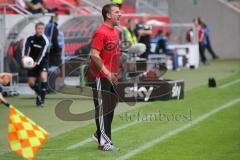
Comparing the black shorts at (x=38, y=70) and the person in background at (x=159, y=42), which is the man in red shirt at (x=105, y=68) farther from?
the person in background at (x=159, y=42)

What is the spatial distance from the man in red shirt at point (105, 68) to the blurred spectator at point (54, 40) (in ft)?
35.2

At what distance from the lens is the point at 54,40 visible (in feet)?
73.1

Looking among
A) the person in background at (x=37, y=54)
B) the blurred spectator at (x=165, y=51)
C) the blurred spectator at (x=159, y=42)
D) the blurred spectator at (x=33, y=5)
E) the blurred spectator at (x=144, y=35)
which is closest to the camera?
the person in background at (x=37, y=54)

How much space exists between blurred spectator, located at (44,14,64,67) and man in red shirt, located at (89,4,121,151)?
10.7 m

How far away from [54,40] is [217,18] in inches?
778

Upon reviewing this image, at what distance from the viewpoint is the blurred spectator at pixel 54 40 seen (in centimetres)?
2227

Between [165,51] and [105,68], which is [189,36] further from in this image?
[105,68]

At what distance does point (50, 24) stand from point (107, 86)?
11104 millimetres

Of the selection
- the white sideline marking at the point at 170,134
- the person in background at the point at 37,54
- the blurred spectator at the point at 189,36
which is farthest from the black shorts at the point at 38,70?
the blurred spectator at the point at 189,36

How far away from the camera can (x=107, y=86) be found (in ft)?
37.8

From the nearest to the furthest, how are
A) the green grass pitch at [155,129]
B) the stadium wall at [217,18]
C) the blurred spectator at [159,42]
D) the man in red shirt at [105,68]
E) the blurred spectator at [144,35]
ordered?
the green grass pitch at [155,129] → the man in red shirt at [105,68] → the blurred spectator at [144,35] → the blurred spectator at [159,42] → the stadium wall at [217,18]

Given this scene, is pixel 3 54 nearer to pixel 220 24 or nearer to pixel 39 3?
pixel 39 3

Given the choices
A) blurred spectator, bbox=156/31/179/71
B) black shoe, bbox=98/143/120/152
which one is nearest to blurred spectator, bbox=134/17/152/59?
blurred spectator, bbox=156/31/179/71

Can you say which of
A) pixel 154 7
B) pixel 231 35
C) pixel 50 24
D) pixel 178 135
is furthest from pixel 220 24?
pixel 178 135
